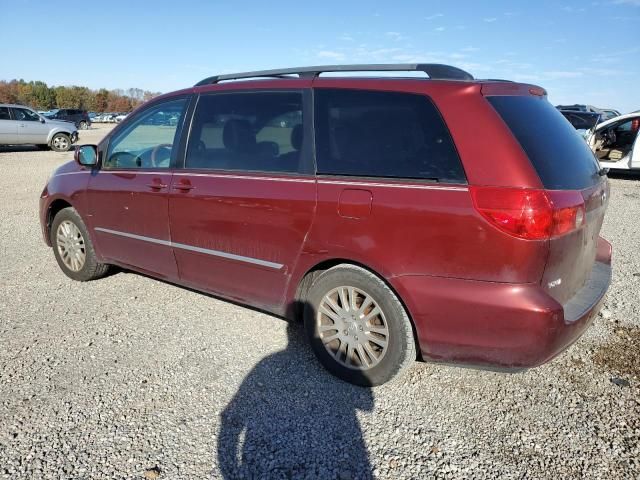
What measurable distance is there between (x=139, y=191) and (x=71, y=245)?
1.35 meters

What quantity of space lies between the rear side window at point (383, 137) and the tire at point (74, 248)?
2.79 meters

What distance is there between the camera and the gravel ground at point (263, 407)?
94.3 inches

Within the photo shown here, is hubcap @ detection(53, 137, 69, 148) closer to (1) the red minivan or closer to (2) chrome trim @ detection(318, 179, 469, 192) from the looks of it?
(1) the red minivan

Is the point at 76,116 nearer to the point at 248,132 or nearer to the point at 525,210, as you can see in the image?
the point at 248,132

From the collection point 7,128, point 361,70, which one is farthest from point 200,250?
point 7,128

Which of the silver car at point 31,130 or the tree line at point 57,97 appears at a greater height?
the tree line at point 57,97

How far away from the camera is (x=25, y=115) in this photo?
1855 cm

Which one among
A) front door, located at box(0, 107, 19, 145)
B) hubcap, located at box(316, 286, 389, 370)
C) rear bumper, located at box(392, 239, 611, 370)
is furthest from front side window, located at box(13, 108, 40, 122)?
rear bumper, located at box(392, 239, 611, 370)

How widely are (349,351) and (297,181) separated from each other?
1.10m

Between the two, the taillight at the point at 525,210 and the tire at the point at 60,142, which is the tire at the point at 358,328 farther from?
the tire at the point at 60,142

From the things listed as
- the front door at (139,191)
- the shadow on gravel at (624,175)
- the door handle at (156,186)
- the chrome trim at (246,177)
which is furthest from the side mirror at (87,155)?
the shadow on gravel at (624,175)

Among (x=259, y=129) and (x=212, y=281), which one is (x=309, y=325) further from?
(x=259, y=129)

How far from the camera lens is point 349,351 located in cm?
308

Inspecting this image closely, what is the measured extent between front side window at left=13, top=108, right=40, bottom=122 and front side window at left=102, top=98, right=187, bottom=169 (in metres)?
17.1
